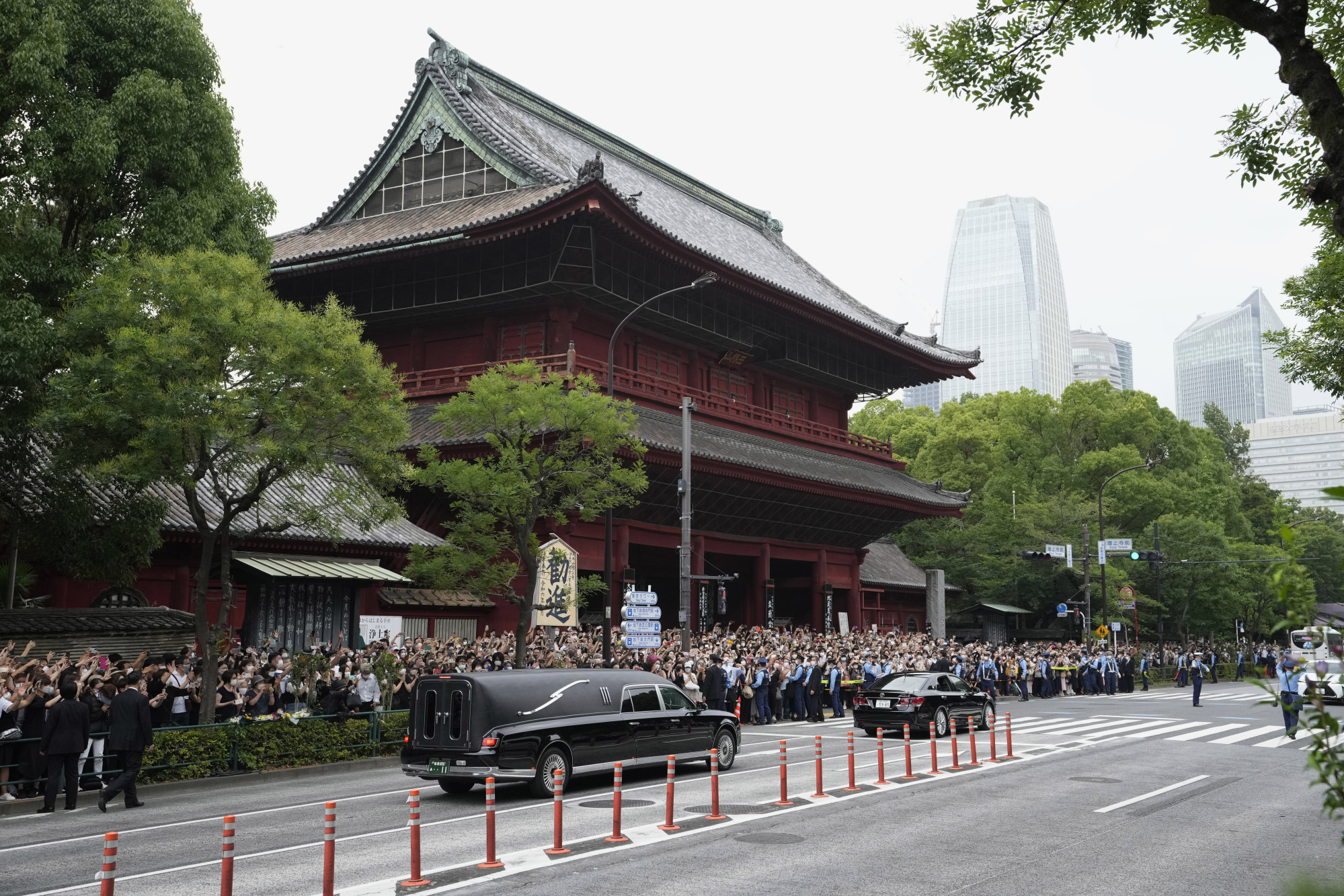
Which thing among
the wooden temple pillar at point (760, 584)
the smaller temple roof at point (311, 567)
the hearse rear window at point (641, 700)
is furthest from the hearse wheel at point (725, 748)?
the wooden temple pillar at point (760, 584)

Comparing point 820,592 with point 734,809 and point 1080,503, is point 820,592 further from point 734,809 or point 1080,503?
point 734,809

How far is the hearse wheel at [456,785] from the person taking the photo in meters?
15.0

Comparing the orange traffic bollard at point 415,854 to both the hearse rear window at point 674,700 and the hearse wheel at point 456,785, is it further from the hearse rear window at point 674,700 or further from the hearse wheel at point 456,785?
the hearse rear window at point 674,700

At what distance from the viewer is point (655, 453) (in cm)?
3100

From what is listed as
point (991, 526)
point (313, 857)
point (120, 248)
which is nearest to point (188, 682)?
point (120, 248)

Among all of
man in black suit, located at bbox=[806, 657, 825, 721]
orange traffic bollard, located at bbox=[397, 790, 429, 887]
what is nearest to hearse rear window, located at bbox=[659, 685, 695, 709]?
orange traffic bollard, located at bbox=[397, 790, 429, 887]

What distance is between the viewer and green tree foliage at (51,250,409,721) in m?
17.4

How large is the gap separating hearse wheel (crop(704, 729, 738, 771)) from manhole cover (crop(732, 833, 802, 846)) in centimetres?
604

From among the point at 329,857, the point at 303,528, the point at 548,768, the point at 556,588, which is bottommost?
the point at 548,768

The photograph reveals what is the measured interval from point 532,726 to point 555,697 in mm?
632

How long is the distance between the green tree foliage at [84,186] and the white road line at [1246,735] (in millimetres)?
22136

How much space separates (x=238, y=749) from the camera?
1744 cm

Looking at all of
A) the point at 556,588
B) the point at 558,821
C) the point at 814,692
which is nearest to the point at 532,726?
the point at 558,821

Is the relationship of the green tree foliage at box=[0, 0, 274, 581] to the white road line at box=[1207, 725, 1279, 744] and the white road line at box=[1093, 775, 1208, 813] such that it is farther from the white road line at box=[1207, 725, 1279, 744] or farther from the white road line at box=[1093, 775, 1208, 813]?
the white road line at box=[1207, 725, 1279, 744]
